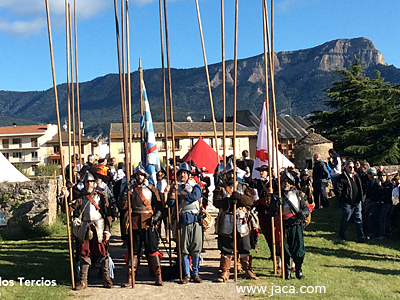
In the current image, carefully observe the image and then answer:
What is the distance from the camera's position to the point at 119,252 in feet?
38.1

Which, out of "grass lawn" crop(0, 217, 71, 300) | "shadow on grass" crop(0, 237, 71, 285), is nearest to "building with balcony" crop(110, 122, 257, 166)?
"grass lawn" crop(0, 217, 71, 300)

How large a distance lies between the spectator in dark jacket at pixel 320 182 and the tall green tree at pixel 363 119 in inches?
798

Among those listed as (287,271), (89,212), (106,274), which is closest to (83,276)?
(106,274)

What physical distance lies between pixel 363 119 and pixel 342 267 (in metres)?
34.7

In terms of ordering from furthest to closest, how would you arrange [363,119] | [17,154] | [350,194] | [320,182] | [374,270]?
1. [17,154]
2. [363,119]
3. [320,182]
4. [350,194]
5. [374,270]

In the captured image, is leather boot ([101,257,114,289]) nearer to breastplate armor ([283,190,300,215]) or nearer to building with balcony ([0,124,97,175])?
breastplate armor ([283,190,300,215])

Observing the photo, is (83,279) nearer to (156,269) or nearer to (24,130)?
(156,269)

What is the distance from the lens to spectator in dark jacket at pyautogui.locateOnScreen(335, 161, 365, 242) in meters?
13.1

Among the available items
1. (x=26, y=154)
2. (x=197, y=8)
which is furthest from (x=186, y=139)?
(x=197, y=8)


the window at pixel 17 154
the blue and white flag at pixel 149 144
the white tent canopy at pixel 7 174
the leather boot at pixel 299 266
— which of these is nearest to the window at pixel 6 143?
the window at pixel 17 154

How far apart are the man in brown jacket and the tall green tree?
30.4m

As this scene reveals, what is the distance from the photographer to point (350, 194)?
13086 mm

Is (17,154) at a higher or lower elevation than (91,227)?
higher

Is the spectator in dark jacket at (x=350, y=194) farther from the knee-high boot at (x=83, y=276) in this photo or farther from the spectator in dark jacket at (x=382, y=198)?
the knee-high boot at (x=83, y=276)
